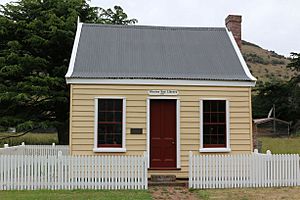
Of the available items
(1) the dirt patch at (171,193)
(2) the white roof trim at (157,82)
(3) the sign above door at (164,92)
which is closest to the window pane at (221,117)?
(2) the white roof trim at (157,82)

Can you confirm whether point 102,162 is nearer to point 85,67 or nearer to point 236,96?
point 85,67

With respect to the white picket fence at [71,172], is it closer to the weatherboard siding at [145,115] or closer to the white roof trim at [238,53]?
the weatherboard siding at [145,115]

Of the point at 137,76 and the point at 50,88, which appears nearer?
the point at 137,76

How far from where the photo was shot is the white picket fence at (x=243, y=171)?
44.3ft

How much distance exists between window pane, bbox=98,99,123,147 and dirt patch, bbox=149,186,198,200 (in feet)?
7.79

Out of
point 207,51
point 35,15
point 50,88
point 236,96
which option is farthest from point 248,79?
point 35,15

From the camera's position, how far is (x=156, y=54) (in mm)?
Answer: 16922

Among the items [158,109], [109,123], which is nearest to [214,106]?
[158,109]

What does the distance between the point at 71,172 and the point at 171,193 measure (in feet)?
10.5

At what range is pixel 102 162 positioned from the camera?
13430mm

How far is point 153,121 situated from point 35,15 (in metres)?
13.1

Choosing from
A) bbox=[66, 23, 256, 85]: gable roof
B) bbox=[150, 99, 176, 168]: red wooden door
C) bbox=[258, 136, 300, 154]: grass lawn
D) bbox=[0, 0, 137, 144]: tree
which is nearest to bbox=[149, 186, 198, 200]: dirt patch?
bbox=[150, 99, 176, 168]: red wooden door

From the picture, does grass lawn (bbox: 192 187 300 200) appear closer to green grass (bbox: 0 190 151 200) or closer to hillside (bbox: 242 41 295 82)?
green grass (bbox: 0 190 151 200)

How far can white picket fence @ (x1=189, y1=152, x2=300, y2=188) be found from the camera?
13508mm
